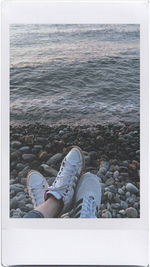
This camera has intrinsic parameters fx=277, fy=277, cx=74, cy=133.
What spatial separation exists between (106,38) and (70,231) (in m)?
0.91

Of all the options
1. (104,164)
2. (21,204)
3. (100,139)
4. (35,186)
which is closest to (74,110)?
(100,139)

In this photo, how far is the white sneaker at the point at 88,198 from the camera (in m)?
1.28

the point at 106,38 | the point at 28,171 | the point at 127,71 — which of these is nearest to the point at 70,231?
the point at 28,171

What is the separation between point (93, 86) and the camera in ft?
4.29

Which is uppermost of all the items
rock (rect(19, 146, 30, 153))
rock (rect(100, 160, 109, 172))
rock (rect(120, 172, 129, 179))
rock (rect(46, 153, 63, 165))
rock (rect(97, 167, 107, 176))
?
rock (rect(19, 146, 30, 153))

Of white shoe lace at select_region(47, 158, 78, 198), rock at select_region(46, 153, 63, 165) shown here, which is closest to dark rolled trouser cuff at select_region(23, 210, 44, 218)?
white shoe lace at select_region(47, 158, 78, 198)

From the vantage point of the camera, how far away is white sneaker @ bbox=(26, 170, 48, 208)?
1.28 meters

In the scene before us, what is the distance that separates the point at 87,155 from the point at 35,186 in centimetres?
28

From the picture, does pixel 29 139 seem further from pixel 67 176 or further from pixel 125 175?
pixel 125 175

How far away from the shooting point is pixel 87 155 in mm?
1308

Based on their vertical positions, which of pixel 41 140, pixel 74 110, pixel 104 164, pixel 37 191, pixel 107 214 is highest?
pixel 74 110

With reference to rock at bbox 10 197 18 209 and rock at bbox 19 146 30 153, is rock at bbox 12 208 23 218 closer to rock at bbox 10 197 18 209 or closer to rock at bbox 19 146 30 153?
rock at bbox 10 197 18 209

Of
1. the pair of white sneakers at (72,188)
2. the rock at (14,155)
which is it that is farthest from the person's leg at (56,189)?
the rock at (14,155)

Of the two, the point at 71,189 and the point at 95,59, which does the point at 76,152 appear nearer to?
the point at 71,189
